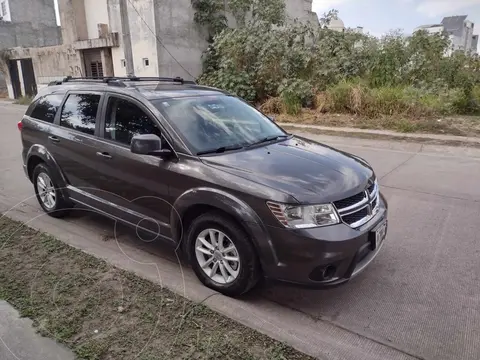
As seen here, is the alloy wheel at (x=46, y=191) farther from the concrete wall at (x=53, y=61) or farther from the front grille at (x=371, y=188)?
the concrete wall at (x=53, y=61)

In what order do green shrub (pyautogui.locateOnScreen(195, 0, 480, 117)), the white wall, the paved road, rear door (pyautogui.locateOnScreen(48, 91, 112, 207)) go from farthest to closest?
the white wall → green shrub (pyautogui.locateOnScreen(195, 0, 480, 117)) → rear door (pyautogui.locateOnScreen(48, 91, 112, 207)) → the paved road

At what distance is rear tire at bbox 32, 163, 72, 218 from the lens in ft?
15.7

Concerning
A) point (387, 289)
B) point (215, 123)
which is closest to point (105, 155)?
point (215, 123)

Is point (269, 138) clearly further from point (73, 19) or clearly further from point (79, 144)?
point (73, 19)

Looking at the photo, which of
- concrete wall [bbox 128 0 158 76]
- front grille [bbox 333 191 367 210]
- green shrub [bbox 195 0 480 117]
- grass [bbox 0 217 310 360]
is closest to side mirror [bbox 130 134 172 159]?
grass [bbox 0 217 310 360]

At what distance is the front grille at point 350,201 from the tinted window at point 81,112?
8.71 feet

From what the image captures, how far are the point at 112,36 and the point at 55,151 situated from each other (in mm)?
12653

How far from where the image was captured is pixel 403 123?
32.0ft

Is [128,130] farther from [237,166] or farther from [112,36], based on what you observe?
[112,36]

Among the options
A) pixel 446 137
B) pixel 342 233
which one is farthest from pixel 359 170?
pixel 446 137

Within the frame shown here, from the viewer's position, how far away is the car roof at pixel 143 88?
12.8 feet

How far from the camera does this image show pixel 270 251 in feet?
9.49

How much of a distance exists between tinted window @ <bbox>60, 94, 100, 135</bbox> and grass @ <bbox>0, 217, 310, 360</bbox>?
1.36 metres

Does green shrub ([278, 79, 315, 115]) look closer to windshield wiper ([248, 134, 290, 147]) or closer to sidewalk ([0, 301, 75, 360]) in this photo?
windshield wiper ([248, 134, 290, 147])
